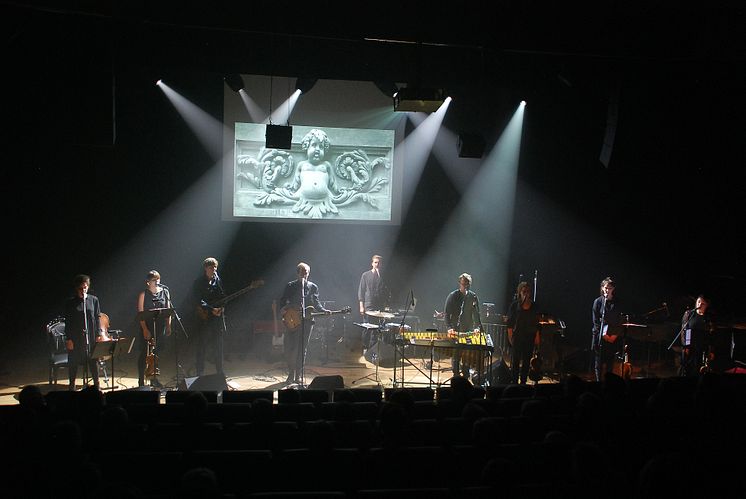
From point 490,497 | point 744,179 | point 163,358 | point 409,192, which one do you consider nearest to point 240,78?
point 409,192

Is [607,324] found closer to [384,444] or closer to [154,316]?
[384,444]

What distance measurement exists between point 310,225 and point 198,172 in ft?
8.17

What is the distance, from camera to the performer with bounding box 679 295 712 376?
9250mm

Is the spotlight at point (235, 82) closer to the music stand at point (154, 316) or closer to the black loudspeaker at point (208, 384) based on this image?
the music stand at point (154, 316)

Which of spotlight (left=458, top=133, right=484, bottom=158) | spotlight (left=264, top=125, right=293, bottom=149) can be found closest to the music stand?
spotlight (left=264, top=125, right=293, bottom=149)

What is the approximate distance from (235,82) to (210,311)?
3998 mm

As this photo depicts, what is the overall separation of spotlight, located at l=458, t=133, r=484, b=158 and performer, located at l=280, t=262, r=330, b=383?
3.25 metres

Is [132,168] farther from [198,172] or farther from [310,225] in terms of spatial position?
[310,225]

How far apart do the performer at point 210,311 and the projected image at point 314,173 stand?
→ 2.58 meters

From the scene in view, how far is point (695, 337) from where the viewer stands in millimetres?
9250

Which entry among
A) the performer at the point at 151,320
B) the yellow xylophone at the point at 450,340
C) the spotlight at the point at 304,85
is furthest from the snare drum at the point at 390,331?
the spotlight at the point at 304,85

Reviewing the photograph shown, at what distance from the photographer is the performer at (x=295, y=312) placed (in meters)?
9.29

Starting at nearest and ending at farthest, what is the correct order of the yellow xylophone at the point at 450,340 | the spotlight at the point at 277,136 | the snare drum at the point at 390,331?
the yellow xylophone at the point at 450,340 → the spotlight at the point at 277,136 → the snare drum at the point at 390,331

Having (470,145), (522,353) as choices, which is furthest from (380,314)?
(470,145)
